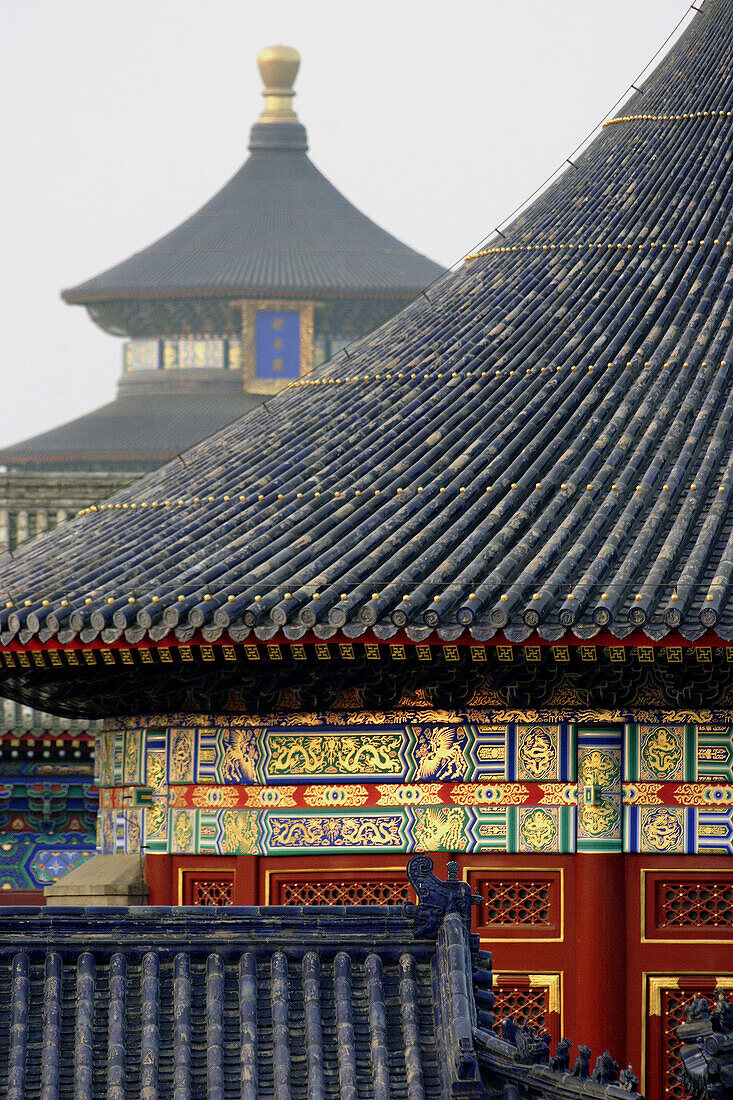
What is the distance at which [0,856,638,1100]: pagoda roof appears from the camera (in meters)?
8.35

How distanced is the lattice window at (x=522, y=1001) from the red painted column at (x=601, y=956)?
0.24 meters

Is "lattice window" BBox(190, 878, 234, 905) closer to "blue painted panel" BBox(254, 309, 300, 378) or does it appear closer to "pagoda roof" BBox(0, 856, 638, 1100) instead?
"pagoda roof" BBox(0, 856, 638, 1100)

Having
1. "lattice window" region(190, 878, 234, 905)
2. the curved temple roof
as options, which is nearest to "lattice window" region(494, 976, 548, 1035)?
"lattice window" region(190, 878, 234, 905)

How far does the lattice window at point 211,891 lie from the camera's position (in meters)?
12.9

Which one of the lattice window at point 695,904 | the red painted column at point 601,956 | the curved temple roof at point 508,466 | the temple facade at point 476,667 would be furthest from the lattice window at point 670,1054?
the curved temple roof at point 508,466

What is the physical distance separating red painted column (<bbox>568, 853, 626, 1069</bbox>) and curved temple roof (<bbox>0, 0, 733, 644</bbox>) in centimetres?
209

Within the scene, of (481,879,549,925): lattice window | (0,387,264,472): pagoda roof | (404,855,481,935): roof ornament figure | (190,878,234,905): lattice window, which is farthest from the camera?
(0,387,264,472): pagoda roof

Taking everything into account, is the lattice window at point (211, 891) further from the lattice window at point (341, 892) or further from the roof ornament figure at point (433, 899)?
the roof ornament figure at point (433, 899)

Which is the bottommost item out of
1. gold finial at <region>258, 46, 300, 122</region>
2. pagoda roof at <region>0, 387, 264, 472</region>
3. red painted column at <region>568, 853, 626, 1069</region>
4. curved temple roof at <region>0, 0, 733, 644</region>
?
red painted column at <region>568, 853, 626, 1069</region>

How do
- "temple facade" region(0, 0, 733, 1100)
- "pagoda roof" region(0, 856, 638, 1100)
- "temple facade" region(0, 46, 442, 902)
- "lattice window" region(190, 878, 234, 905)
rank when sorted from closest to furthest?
"pagoda roof" region(0, 856, 638, 1100) < "temple facade" region(0, 0, 733, 1100) < "lattice window" region(190, 878, 234, 905) < "temple facade" region(0, 46, 442, 902)

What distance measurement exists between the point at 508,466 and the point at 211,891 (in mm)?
3589

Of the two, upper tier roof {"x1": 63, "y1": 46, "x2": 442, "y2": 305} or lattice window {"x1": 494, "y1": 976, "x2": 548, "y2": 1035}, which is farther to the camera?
upper tier roof {"x1": 63, "y1": 46, "x2": 442, "y2": 305}

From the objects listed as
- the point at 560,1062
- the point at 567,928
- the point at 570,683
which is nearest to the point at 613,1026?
the point at 567,928

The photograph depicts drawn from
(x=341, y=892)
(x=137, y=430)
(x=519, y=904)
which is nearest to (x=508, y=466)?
(x=519, y=904)
